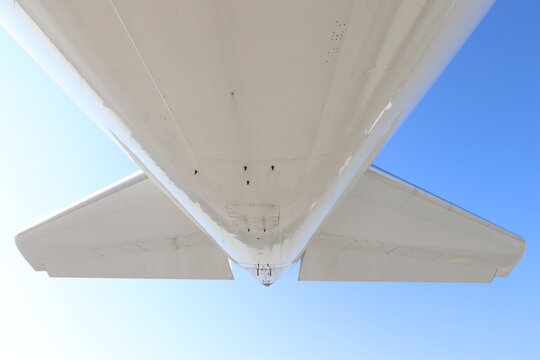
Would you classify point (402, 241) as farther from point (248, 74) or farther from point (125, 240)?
point (248, 74)

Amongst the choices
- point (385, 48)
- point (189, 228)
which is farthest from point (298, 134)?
point (189, 228)

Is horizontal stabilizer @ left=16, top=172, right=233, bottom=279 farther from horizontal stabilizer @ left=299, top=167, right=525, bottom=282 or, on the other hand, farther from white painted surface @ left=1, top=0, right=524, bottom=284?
white painted surface @ left=1, top=0, right=524, bottom=284

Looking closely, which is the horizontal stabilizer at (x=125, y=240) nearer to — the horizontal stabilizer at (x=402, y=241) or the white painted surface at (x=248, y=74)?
the horizontal stabilizer at (x=402, y=241)

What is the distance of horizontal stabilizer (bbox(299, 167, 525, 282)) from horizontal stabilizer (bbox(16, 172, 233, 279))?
223 centimetres

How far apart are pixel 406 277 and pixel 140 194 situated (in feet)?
18.1

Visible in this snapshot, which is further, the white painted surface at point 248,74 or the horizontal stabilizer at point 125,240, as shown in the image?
the horizontal stabilizer at point 125,240

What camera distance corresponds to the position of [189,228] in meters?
6.70

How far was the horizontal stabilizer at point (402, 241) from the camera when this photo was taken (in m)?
6.03

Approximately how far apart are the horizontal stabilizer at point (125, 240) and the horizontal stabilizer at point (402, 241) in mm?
2234

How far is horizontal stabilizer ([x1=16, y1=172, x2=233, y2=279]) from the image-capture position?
599 centimetres

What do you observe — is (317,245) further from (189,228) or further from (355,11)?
(355,11)

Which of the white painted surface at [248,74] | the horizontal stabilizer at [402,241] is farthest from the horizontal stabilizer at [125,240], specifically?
the white painted surface at [248,74]

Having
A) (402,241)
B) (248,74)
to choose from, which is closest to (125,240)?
(402,241)

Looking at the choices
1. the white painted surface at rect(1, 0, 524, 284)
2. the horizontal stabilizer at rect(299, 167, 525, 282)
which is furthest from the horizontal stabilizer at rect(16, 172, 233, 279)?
the white painted surface at rect(1, 0, 524, 284)
